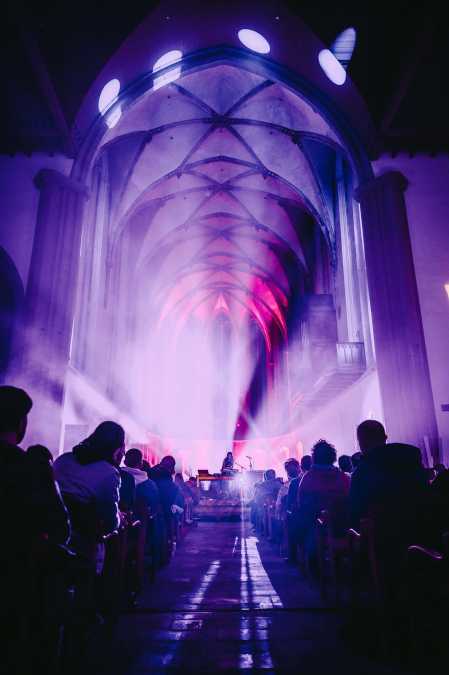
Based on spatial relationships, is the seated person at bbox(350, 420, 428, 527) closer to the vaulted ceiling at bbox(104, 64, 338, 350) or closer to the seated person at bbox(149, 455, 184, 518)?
the seated person at bbox(149, 455, 184, 518)

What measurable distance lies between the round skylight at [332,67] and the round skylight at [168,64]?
321 centimetres

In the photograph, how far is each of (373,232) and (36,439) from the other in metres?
7.09

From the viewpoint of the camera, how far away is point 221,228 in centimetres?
1894

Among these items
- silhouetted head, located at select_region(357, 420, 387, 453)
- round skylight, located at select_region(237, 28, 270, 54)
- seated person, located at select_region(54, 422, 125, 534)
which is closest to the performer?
round skylight, located at select_region(237, 28, 270, 54)

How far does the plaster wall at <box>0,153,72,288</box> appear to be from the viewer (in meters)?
8.44

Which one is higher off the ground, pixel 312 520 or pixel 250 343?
pixel 250 343

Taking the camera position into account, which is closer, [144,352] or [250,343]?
[144,352]

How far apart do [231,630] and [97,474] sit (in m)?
1.40

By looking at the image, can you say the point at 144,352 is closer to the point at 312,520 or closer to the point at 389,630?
the point at 312,520

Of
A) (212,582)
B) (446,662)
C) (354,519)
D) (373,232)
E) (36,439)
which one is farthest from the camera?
(373,232)

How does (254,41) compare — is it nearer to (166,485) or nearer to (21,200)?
(21,200)

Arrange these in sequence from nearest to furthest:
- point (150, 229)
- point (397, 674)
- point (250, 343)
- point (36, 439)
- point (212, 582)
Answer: point (397, 674), point (212, 582), point (36, 439), point (150, 229), point (250, 343)

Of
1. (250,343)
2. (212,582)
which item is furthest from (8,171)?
Result: (250,343)

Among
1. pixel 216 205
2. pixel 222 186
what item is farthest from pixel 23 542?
pixel 216 205
